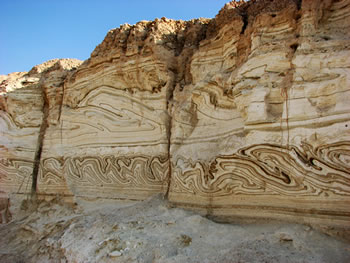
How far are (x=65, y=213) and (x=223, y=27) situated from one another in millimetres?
3935

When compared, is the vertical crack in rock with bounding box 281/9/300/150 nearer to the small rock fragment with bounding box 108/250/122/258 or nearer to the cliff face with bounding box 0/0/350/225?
the cliff face with bounding box 0/0/350/225

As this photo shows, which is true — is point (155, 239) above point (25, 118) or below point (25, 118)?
below

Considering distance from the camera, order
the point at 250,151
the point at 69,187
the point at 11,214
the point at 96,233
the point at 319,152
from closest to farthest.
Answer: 1. the point at 319,152
2. the point at 250,151
3. the point at 96,233
4. the point at 69,187
5. the point at 11,214

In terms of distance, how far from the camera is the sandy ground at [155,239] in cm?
246

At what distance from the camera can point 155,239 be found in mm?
3053

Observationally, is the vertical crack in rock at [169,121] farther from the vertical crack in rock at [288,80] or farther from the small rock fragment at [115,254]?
the vertical crack in rock at [288,80]

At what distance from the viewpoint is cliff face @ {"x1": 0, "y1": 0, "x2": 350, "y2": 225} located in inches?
113

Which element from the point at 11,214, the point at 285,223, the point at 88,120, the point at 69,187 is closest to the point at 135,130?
the point at 88,120

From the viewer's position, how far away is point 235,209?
10.9 feet

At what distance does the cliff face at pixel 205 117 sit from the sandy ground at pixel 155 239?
0.27 meters

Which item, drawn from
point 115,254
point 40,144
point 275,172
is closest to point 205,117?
point 275,172

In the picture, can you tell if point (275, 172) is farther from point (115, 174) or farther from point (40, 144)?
point (40, 144)

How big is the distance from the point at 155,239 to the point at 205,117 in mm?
1797

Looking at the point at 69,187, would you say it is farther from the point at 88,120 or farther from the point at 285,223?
the point at 285,223
